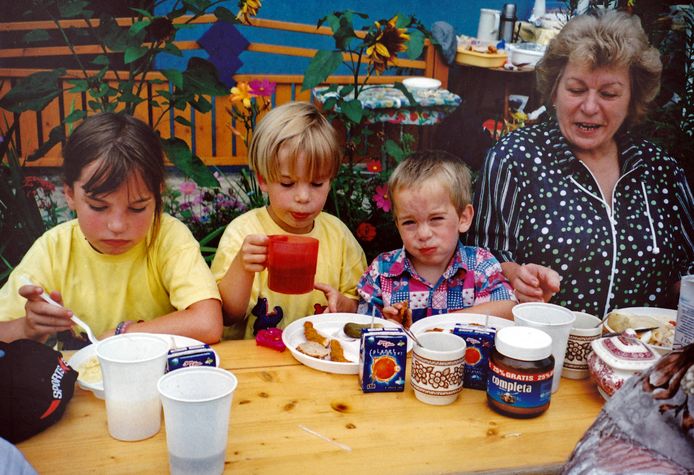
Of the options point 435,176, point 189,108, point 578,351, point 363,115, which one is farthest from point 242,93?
point 578,351

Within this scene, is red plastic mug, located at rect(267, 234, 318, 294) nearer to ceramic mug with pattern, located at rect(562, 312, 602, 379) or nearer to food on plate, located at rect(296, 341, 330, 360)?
food on plate, located at rect(296, 341, 330, 360)

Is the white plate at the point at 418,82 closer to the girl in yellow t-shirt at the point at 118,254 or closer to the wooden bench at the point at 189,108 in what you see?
the wooden bench at the point at 189,108

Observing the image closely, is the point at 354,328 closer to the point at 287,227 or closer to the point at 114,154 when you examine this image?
the point at 287,227

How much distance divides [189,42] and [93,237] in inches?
29.7

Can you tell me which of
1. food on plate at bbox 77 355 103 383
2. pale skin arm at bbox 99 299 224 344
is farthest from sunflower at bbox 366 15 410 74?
food on plate at bbox 77 355 103 383

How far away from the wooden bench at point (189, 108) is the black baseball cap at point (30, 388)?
88 cm

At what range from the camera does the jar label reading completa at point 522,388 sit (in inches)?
56.3

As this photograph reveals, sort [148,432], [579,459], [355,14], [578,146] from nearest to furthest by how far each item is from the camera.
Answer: [579,459] < [148,432] < [355,14] < [578,146]

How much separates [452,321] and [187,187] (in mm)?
1092

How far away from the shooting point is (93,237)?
1.93 m

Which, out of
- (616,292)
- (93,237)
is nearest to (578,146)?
(616,292)

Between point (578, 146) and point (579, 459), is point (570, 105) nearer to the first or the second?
point (578, 146)

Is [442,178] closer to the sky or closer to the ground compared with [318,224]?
closer to the sky

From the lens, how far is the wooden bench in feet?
6.72
